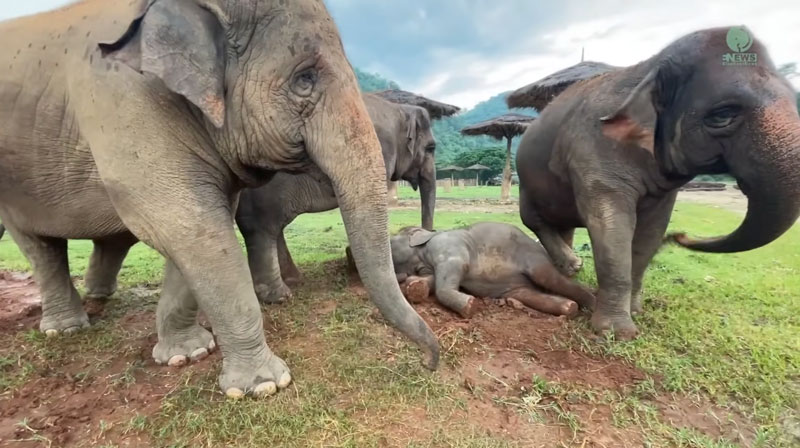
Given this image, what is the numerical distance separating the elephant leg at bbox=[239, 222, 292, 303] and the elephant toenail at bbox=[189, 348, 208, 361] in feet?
3.05

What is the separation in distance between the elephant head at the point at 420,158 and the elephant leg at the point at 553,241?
134 centimetres

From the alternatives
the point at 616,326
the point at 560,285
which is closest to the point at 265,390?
the point at 616,326

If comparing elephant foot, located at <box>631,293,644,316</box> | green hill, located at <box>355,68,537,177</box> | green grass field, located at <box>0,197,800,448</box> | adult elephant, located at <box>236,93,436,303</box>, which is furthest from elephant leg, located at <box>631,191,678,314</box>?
green hill, located at <box>355,68,537,177</box>

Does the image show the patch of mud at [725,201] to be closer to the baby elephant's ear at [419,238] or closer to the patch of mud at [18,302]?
the baby elephant's ear at [419,238]

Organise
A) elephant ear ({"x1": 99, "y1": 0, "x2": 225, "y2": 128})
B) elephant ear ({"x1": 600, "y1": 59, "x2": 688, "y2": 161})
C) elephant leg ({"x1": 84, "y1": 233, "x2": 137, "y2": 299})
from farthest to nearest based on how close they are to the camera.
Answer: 1. elephant leg ({"x1": 84, "y1": 233, "x2": 137, "y2": 299})
2. elephant ear ({"x1": 600, "y1": 59, "x2": 688, "y2": 161})
3. elephant ear ({"x1": 99, "y1": 0, "x2": 225, "y2": 128})

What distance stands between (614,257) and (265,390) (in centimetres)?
200

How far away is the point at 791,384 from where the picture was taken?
7.04 ft

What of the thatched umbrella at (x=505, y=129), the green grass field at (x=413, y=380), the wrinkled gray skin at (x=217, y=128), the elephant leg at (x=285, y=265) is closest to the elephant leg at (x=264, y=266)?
the green grass field at (x=413, y=380)

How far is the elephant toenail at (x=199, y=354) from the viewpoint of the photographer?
7.67 ft

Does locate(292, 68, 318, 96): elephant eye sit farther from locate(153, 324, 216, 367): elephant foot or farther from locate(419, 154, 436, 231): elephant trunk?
locate(419, 154, 436, 231): elephant trunk

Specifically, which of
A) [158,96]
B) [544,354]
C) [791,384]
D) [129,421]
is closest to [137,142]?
[158,96]

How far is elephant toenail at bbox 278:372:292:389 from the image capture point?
6.52 ft

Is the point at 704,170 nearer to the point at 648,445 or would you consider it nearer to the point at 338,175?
the point at 648,445

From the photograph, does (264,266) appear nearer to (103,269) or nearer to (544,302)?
(103,269)
